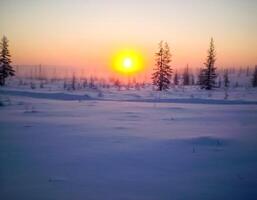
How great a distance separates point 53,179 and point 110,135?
3935mm

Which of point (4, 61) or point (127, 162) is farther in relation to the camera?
point (4, 61)

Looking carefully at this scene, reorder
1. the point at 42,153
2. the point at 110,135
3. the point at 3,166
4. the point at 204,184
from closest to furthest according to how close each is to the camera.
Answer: the point at 204,184 < the point at 3,166 < the point at 42,153 < the point at 110,135

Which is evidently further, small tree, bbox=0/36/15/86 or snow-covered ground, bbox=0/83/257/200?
small tree, bbox=0/36/15/86

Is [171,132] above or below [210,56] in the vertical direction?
below

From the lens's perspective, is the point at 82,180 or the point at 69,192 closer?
the point at 69,192

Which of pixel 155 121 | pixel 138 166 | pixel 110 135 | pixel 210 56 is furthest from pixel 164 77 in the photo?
pixel 138 166

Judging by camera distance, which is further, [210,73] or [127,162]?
[210,73]

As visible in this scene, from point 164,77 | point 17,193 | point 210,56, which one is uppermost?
point 210,56

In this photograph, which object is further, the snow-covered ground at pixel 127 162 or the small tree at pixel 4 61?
the small tree at pixel 4 61

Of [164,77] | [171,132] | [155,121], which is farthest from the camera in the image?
[164,77]

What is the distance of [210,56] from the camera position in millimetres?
50062

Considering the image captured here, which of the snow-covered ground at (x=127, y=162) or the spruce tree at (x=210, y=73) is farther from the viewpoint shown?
the spruce tree at (x=210, y=73)

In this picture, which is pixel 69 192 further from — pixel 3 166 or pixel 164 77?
pixel 164 77

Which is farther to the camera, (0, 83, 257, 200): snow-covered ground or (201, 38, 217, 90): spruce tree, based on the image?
(201, 38, 217, 90): spruce tree
